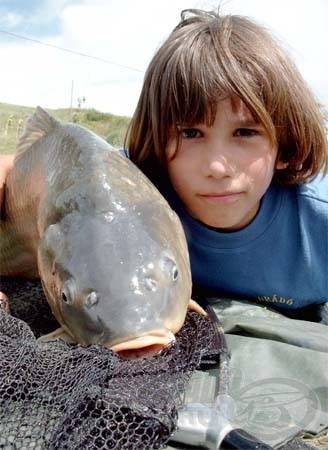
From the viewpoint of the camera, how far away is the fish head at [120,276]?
59.0 inches

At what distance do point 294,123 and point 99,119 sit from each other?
56.7ft

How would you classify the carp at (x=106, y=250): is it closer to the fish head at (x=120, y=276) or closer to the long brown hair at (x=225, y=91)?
the fish head at (x=120, y=276)

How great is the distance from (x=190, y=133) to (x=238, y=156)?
0.19 metres

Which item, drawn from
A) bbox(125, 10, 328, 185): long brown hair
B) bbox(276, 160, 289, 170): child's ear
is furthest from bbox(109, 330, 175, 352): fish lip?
bbox(276, 160, 289, 170): child's ear

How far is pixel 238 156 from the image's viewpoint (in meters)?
2.13

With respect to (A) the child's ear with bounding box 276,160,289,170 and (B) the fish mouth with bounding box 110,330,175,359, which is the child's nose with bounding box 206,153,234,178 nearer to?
(A) the child's ear with bounding box 276,160,289,170

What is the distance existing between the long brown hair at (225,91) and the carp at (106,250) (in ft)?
0.92

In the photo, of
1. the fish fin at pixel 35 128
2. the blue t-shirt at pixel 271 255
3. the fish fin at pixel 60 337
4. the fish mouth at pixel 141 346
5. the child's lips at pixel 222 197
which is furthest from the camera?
the fish fin at pixel 35 128

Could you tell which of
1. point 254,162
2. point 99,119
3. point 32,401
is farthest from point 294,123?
point 99,119

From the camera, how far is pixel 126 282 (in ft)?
5.19

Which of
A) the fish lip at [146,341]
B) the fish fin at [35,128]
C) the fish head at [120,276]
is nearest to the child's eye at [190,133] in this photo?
the fish head at [120,276]

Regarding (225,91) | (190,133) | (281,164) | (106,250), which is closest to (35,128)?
(190,133)

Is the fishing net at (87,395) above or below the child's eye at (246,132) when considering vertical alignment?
below

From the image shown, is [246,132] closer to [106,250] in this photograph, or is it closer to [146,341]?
[106,250]
